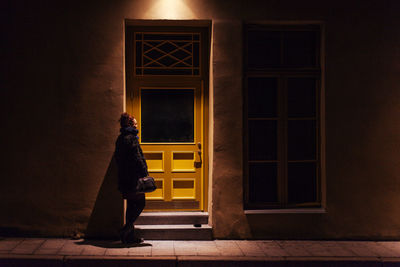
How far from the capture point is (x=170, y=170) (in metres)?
7.66

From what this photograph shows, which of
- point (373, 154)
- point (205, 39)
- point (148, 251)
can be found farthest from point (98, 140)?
point (373, 154)

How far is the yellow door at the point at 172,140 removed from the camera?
766cm

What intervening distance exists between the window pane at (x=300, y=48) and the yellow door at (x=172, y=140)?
5.31ft

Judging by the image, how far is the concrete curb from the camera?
5.92m

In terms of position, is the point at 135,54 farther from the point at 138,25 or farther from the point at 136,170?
the point at 136,170

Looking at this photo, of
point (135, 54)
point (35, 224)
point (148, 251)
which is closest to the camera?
point (148, 251)

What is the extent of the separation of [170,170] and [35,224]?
231 cm

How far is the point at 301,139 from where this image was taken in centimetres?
771

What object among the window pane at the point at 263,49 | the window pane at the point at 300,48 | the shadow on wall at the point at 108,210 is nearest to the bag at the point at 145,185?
the shadow on wall at the point at 108,210

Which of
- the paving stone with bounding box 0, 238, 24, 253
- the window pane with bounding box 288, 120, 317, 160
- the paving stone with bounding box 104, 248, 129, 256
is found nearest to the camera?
the paving stone with bounding box 104, 248, 129, 256

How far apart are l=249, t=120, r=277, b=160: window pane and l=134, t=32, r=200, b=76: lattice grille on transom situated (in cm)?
136

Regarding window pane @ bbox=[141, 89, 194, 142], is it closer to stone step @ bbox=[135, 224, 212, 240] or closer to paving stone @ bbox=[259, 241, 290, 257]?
stone step @ bbox=[135, 224, 212, 240]

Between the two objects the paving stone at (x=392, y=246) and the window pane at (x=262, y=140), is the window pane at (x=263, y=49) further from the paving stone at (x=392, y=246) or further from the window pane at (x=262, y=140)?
the paving stone at (x=392, y=246)

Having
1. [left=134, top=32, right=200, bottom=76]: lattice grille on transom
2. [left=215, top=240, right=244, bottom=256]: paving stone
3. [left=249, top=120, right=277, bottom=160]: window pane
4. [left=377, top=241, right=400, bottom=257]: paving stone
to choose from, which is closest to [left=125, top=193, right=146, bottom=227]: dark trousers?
[left=215, top=240, right=244, bottom=256]: paving stone
